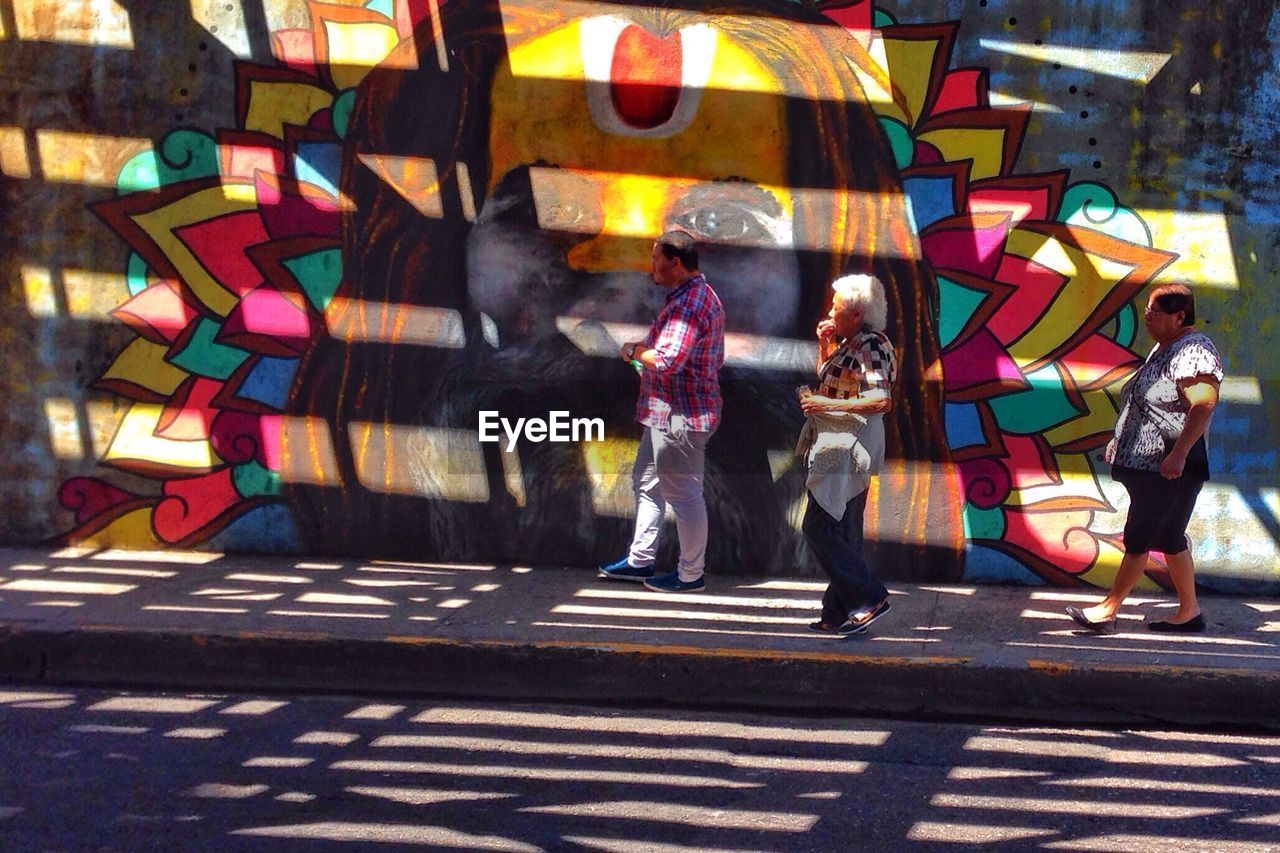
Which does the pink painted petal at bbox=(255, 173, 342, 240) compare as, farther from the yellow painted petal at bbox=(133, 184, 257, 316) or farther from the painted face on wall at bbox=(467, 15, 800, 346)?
the painted face on wall at bbox=(467, 15, 800, 346)

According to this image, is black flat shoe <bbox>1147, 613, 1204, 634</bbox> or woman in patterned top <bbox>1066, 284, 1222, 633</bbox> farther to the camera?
black flat shoe <bbox>1147, 613, 1204, 634</bbox>

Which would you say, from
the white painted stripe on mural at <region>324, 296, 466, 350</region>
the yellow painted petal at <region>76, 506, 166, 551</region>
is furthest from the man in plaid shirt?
the yellow painted petal at <region>76, 506, 166, 551</region>

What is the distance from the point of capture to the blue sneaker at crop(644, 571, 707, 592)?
7375 mm

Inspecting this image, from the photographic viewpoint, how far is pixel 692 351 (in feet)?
23.1

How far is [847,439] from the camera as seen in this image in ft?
21.0

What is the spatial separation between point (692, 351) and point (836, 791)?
259cm

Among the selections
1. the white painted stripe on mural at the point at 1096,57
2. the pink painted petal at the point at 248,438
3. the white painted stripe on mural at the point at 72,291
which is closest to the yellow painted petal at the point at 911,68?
the white painted stripe on mural at the point at 1096,57

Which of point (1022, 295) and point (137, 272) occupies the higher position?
point (137, 272)

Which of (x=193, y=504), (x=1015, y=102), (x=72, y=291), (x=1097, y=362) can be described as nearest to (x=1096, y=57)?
(x=1015, y=102)

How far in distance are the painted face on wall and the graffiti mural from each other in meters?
0.01

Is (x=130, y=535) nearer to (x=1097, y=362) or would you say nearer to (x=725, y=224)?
(x=725, y=224)

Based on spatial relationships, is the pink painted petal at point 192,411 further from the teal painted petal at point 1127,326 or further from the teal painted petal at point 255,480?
the teal painted petal at point 1127,326

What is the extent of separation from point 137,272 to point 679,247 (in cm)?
283

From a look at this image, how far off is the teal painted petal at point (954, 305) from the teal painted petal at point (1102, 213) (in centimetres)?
56
